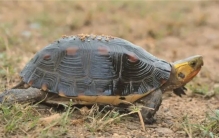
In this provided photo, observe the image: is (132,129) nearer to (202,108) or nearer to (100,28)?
(202,108)

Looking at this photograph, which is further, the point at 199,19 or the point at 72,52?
the point at 199,19

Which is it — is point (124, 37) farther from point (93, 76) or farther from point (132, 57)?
point (93, 76)

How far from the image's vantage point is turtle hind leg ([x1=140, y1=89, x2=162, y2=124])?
3.65 meters

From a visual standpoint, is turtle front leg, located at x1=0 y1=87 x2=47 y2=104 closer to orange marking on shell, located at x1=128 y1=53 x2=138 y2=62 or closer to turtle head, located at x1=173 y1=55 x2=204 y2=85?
orange marking on shell, located at x1=128 y1=53 x2=138 y2=62

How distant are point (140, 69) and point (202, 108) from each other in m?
0.93

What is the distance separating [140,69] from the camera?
377 centimetres

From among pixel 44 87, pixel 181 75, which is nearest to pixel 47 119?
pixel 44 87

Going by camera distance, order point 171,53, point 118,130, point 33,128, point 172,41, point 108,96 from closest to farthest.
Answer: point 33,128
point 118,130
point 108,96
point 171,53
point 172,41

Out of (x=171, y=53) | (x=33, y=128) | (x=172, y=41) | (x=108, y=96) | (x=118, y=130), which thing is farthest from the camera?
(x=172, y=41)

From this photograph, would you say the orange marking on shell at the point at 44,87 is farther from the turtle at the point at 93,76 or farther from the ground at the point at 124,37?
the ground at the point at 124,37

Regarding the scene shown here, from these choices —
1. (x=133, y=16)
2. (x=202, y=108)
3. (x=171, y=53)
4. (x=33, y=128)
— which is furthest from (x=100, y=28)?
(x=33, y=128)

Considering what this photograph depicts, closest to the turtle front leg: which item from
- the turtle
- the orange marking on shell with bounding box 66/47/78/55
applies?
the turtle

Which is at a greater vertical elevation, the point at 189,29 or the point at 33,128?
the point at 189,29

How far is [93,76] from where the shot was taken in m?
3.63
